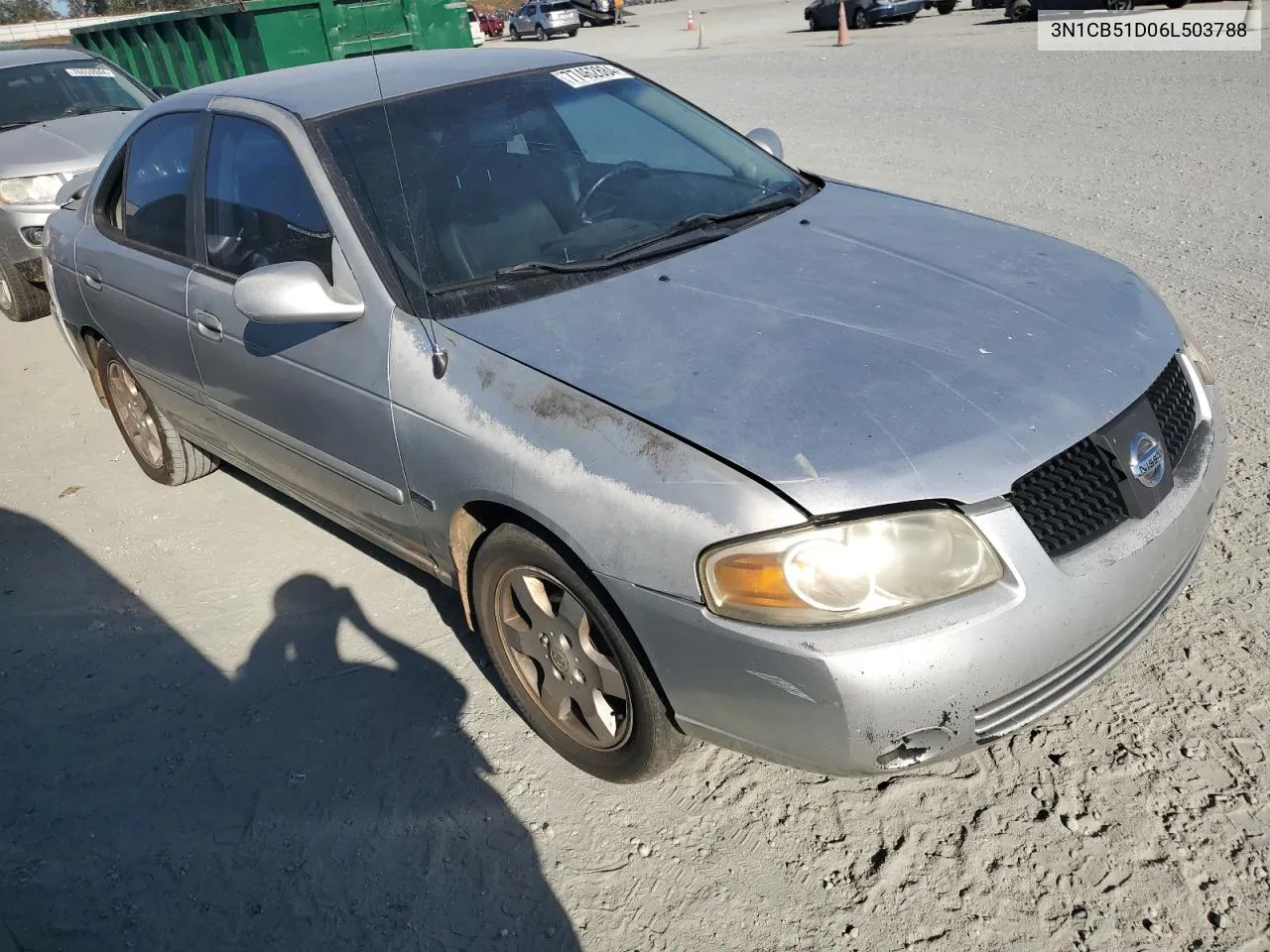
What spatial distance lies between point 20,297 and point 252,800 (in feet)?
21.0

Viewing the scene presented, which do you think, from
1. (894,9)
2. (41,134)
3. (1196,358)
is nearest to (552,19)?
(894,9)

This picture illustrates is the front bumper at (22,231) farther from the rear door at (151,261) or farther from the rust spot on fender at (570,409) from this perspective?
the rust spot on fender at (570,409)

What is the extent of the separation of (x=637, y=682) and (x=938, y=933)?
847mm

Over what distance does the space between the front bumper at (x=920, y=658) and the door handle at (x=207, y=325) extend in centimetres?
195

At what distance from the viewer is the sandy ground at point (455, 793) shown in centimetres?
231

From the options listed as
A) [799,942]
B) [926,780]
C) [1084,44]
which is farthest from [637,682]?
[1084,44]

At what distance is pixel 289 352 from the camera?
315cm

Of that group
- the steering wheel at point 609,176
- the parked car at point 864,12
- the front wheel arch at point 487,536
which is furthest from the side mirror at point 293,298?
the parked car at point 864,12

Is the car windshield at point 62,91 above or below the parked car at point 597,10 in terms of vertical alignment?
above

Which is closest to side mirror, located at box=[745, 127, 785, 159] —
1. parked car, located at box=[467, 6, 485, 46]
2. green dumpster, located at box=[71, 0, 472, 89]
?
green dumpster, located at box=[71, 0, 472, 89]

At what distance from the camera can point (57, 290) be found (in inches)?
193

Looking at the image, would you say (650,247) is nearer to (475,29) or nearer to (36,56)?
(36,56)

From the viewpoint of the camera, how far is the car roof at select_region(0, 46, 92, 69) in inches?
342

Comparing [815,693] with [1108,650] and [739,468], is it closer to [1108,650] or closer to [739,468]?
[739,468]
